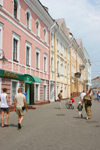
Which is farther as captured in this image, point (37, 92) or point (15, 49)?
point (37, 92)

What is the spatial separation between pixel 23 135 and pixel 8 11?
10338 millimetres

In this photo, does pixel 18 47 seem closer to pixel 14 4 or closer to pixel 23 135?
pixel 14 4

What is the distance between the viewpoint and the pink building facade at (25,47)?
14.5m

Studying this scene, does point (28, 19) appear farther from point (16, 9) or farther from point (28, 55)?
point (28, 55)

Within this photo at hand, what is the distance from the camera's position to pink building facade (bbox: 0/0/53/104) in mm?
14508

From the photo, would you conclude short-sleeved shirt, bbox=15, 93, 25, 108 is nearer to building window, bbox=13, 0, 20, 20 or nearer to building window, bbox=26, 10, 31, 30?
building window, bbox=13, 0, 20, 20

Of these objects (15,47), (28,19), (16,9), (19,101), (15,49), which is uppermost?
(28,19)

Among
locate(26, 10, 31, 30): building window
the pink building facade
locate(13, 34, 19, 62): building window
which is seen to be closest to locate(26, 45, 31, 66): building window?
the pink building facade

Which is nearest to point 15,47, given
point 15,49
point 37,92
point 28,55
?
point 15,49

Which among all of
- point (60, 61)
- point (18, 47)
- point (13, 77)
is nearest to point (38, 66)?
point (18, 47)

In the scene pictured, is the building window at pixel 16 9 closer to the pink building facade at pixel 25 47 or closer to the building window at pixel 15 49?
the pink building facade at pixel 25 47

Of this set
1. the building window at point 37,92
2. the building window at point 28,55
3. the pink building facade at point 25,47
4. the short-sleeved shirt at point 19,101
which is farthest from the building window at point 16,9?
the short-sleeved shirt at point 19,101

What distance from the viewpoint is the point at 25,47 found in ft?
59.4

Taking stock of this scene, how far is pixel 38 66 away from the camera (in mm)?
21781
